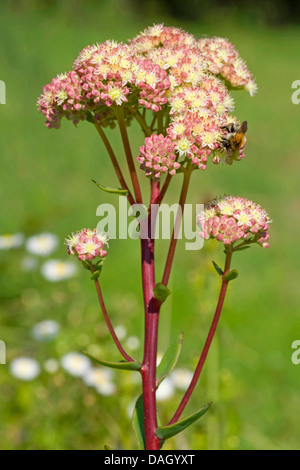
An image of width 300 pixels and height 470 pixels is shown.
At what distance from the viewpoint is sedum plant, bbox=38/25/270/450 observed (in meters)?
1.11

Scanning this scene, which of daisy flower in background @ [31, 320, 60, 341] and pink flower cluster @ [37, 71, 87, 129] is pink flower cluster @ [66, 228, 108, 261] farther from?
daisy flower in background @ [31, 320, 60, 341]

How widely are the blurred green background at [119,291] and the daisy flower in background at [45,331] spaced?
0.10ft

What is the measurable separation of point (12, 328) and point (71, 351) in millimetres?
389

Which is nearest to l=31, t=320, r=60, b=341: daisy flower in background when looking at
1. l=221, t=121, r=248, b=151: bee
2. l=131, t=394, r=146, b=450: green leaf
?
l=131, t=394, r=146, b=450: green leaf

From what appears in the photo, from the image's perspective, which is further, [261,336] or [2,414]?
[261,336]

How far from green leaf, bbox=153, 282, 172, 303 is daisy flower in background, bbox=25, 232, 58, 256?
1.55 metres

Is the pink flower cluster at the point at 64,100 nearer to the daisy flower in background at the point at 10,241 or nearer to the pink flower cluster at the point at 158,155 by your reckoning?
the pink flower cluster at the point at 158,155

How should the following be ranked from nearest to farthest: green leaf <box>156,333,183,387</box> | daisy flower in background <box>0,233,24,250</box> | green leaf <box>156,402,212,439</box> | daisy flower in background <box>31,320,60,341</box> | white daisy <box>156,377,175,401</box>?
green leaf <box>156,402,212,439</box> < green leaf <box>156,333,183,387</box> < white daisy <box>156,377,175,401</box> < daisy flower in background <box>31,320,60,341</box> < daisy flower in background <box>0,233,24,250</box>

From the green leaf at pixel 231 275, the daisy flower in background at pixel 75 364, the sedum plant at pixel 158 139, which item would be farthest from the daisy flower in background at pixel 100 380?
the green leaf at pixel 231 275

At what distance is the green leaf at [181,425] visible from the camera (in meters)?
1.09

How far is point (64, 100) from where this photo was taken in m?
1.17
